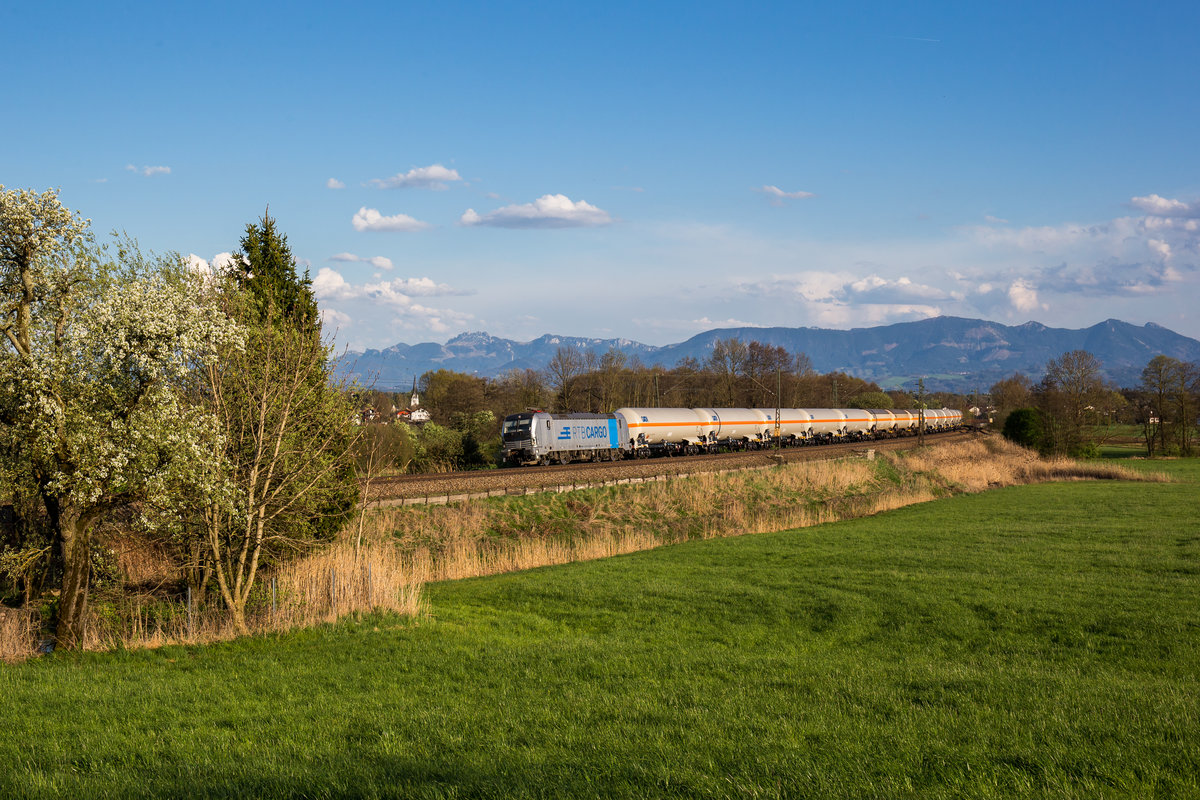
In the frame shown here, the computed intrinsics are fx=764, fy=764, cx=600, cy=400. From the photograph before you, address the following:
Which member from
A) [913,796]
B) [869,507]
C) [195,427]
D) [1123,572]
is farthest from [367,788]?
[869,507]

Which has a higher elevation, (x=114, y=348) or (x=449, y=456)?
(x=114, y=348)

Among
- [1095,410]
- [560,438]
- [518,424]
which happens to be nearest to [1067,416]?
[1095,410]

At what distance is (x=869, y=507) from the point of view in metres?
36.5

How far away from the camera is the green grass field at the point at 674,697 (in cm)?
646

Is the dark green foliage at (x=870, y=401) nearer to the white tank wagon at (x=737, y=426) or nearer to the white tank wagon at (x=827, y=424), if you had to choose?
the white tank wagon at (x=827, y=424)

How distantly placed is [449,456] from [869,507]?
80.3 ft

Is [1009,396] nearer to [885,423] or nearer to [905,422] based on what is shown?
[905,422]

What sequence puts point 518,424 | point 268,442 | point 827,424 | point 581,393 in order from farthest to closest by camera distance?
point 581,393 → point 827,424 → point 518,424 → point 268,442

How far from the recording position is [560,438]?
42.8 m

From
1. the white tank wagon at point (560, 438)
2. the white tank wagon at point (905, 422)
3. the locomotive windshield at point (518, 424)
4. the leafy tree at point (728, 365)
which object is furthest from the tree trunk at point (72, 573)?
the leafy tree at point (728, 365)

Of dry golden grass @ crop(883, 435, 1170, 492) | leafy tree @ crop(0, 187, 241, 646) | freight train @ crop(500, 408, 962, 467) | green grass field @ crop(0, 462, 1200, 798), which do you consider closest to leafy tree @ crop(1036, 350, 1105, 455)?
dry golden grass @ crop(883, 435, 1170, 492)

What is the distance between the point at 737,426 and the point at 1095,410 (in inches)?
1475

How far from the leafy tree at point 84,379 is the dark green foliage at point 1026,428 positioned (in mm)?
68269

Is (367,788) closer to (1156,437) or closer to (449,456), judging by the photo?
(449,456)
